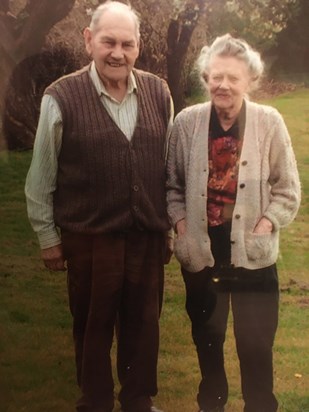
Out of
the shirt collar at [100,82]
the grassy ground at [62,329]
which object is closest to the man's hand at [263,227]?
the grassy ground at [62,329]

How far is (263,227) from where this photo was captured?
2754mm

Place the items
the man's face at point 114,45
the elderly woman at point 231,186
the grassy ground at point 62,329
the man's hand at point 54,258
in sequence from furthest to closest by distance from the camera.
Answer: the grassy ground at point 62,329, the man's hand at point 54,258, the elderly woman at point 231,186, the man's face at point 114,45

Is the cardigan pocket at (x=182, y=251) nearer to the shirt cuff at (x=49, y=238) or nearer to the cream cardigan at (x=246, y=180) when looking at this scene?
the cream cardigan at (x=246, y=180)

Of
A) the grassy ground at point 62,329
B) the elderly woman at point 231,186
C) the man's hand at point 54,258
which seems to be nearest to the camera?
the elderly woman at point 231,186

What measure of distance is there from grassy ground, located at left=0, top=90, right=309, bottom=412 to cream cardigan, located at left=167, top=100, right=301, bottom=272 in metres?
0.16

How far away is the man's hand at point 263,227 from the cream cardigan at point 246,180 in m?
0.01

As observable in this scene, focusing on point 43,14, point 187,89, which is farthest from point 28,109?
point 187,89

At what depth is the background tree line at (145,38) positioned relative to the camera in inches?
108

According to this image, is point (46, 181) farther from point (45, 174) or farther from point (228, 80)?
point (228, 80)

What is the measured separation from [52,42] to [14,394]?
1.36 meters

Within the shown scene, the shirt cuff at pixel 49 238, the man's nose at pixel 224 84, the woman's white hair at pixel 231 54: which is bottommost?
the shirt cuff at pixel 49 238

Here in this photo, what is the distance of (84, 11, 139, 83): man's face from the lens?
257 cm

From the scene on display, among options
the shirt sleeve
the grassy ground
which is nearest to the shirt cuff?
the shirt sleeve

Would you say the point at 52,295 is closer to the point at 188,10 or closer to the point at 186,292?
the point at 186,292
